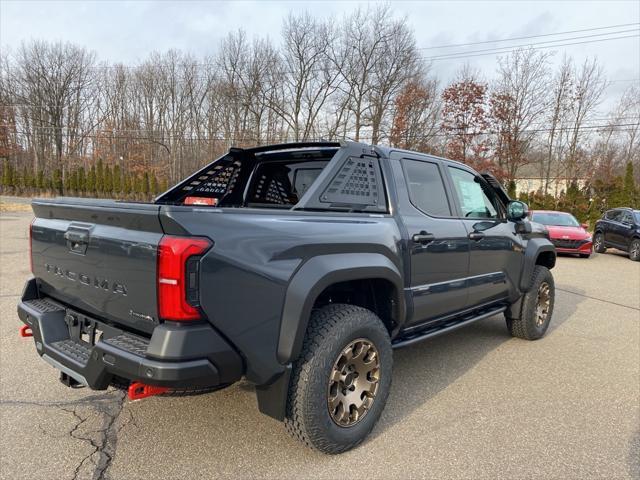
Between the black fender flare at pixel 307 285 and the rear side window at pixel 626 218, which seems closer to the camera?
the black fender flare at pixel 307 285

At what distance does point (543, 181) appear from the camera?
35062 millimetres

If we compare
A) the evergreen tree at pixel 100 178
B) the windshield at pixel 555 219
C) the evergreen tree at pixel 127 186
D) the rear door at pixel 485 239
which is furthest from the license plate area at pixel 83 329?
the evergreen tree at pixel 100 178

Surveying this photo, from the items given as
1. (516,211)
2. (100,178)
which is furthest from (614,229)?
(100,178)

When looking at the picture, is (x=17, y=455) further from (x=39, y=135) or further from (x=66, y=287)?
(x=39, y=135)

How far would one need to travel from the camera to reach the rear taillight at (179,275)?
1.96 metres

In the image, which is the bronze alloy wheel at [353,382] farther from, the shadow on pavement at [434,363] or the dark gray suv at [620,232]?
the dark gray suv at [620,232]

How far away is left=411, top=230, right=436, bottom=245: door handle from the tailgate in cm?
185

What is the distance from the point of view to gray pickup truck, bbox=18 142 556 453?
6.63 ft

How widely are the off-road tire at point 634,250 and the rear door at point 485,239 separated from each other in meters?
12.2

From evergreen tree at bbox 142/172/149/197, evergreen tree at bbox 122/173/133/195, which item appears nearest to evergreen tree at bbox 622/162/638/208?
evergreen tree at bbox 142/172/149/197

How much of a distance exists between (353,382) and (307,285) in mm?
824

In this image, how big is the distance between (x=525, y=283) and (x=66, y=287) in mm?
4343

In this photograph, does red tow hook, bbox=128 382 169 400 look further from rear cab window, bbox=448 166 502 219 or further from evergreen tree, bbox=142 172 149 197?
evergreen tree, bbox=142 172 149 197

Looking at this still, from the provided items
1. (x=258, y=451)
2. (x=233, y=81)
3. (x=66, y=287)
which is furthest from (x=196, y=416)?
(x=233, y=81)
